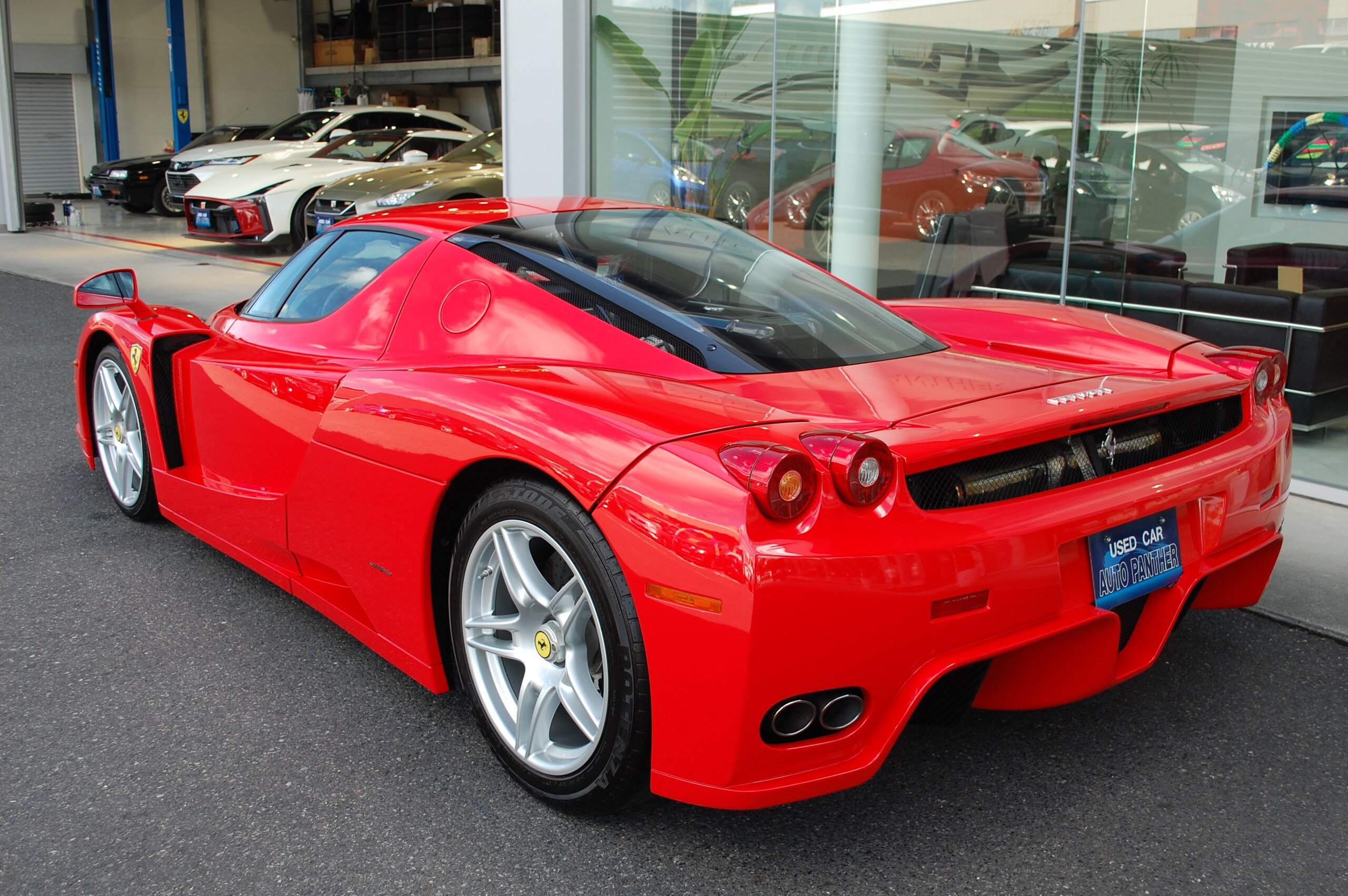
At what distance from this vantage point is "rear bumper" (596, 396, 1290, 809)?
6.29 ft

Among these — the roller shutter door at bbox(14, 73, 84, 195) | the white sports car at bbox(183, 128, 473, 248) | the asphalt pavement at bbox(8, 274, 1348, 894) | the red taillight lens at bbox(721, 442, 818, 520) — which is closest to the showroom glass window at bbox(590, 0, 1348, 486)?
the asphalt pavement at bbox(8, 274, 1348, 894)

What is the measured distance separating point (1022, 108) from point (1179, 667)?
13.5 ft

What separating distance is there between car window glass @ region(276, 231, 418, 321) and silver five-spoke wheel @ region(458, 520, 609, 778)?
107cm

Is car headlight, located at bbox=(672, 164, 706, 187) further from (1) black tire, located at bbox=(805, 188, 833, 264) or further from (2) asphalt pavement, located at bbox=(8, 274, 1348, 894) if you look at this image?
(2) asphalt pavement, located at bbox=(8, 274, 1348, 894)

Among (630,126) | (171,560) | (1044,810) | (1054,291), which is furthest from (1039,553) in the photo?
(630,126)

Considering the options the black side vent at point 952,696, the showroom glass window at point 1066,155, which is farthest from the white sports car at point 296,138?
the black side vent at point 952,696

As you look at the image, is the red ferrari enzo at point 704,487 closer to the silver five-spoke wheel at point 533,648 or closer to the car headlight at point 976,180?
the silver five-spoke wheel at point 533,648

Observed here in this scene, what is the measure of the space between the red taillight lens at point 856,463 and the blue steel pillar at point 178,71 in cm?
2701

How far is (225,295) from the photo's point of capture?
1015 centimetres

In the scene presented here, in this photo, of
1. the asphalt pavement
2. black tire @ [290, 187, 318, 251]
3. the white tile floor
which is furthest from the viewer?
black tire @ [290, 187, 318, 251]

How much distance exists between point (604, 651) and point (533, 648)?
355mm

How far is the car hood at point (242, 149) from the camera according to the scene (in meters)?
14.8

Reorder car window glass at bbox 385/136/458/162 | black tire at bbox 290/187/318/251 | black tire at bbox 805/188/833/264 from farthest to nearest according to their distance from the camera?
car window glass at bbox 385/136/458/162
black tire at bbox 290/187/318/251
black tire at bbox 805/188/833/264

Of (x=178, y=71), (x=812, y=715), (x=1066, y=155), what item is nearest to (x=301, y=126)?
(x=178, y=71)
